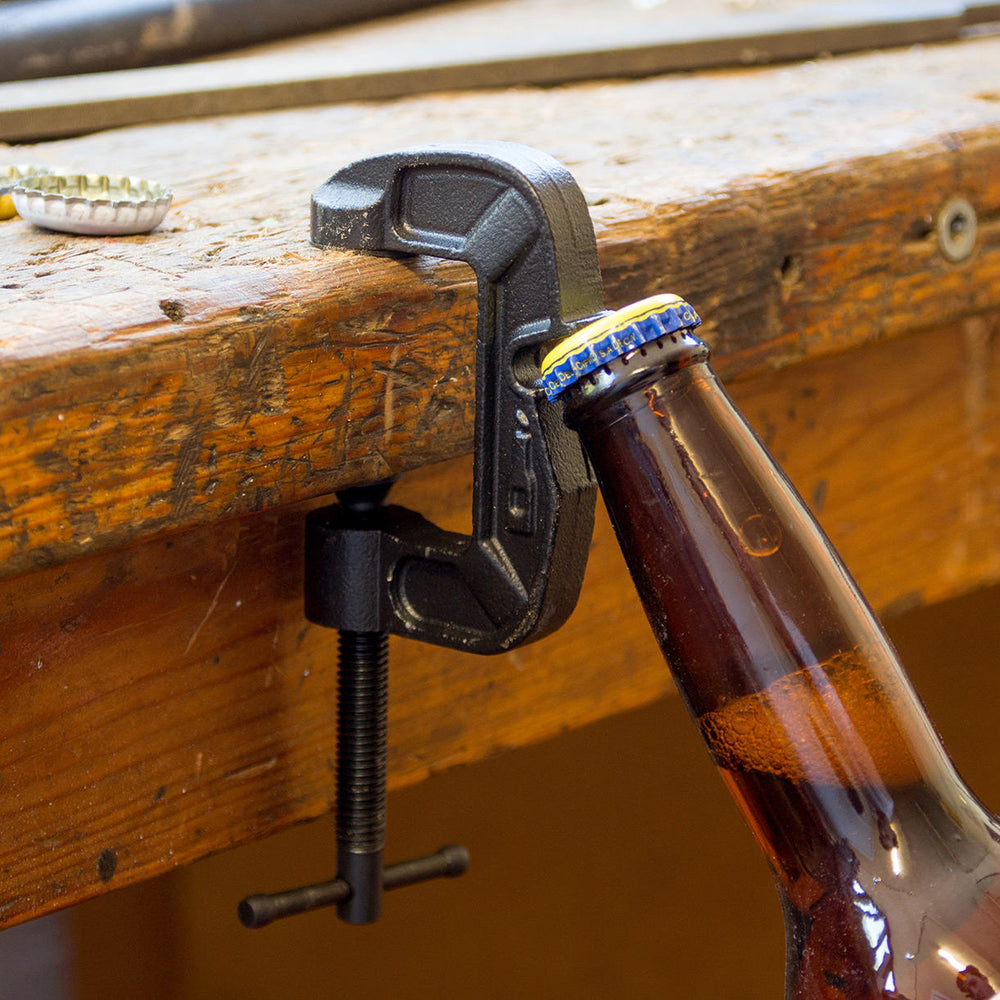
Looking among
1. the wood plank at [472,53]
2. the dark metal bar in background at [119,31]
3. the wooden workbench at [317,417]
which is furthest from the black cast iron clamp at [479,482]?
the dark metal bar in background at [119,31]

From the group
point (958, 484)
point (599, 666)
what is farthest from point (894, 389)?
point (599, 666)

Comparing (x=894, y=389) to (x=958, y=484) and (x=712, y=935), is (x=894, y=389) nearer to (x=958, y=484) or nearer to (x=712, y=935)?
(x=958, y=484)

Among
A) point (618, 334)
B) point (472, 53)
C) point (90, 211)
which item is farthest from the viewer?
point (472, 53)

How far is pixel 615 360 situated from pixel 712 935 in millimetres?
957

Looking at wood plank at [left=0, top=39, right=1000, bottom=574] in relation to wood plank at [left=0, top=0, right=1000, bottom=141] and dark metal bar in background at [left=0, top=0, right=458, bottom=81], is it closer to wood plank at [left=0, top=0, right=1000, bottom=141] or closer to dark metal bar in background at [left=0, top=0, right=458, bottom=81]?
wood plank at [left=0, top=0, right=1000, bottom=141]

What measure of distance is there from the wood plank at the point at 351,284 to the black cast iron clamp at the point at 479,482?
0.09 feet

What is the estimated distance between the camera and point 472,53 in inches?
41.9

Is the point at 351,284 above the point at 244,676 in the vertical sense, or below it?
above

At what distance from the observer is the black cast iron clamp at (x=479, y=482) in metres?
0.43

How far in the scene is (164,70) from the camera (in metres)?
1.00

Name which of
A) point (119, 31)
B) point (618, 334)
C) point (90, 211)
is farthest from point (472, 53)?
point (618, 334)

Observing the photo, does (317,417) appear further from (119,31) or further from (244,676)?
(119,31)

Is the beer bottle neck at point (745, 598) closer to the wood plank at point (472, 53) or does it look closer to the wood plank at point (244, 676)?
the wood plank at point (244, 676)

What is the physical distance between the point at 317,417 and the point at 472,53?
0.69m
